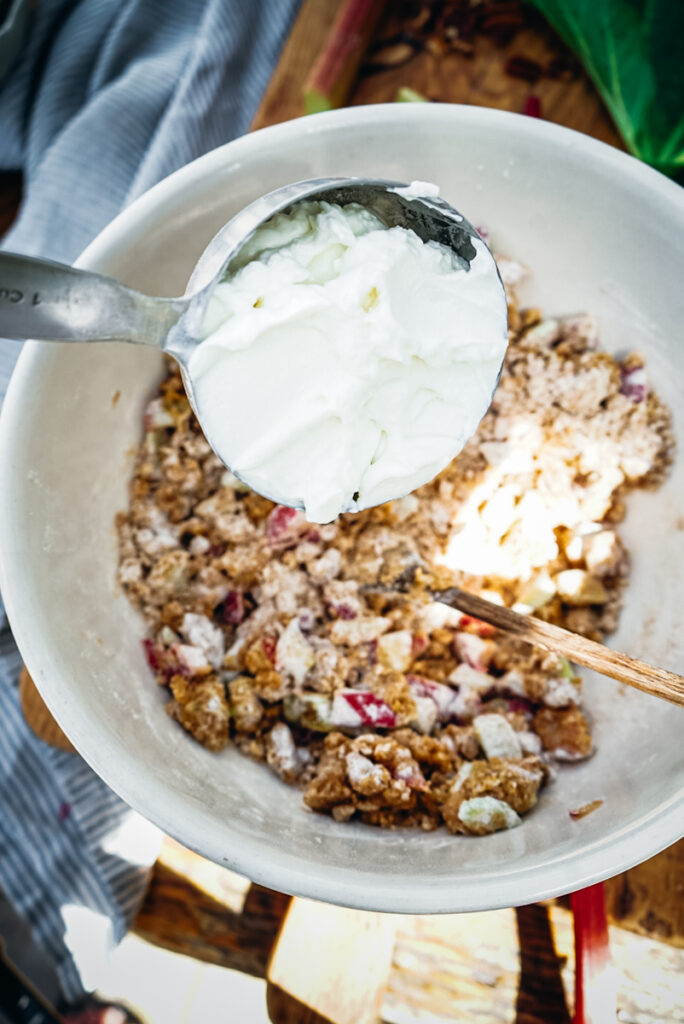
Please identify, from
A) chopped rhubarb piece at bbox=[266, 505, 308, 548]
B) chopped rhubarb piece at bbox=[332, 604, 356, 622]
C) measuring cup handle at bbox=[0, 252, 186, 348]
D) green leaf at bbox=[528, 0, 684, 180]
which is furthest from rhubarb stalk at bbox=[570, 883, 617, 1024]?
green leaf at bbox=[528, 0, 684, 180]

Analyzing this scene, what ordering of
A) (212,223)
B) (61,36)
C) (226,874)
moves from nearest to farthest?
(212,223), (226,874), (61,36)

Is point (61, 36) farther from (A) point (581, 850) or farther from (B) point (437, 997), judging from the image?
(B) point (437, 997)

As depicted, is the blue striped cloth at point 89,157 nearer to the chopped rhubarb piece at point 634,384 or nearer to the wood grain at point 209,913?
the wood grain at point 209,913

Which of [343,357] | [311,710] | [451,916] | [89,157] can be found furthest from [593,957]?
[89,157]

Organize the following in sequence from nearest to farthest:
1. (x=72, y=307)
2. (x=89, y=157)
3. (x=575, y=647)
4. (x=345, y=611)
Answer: (x=72, y=307)
(x=575, y=647)
(x=345, y=611)
(x=89, y=157)

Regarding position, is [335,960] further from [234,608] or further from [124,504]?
[124,504]

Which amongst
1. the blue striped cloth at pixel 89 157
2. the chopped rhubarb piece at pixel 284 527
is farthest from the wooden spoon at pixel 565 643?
the blue striped cloth at pixel 89 157

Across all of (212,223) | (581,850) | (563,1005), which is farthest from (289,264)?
(563,1005)
